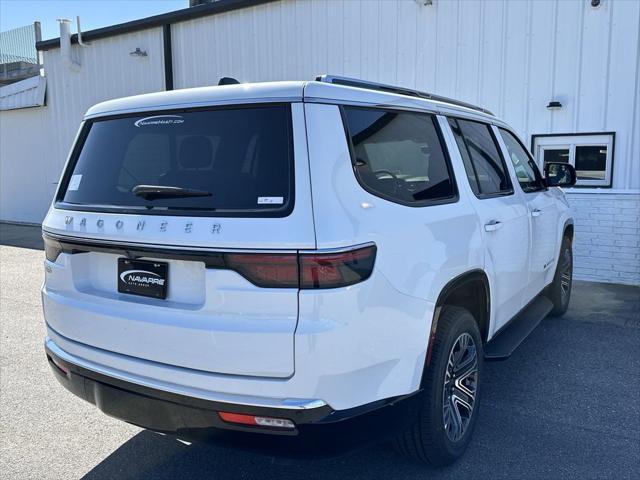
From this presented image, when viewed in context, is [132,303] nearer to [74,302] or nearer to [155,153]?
[74,302]

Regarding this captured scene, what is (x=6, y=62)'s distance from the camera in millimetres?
23156

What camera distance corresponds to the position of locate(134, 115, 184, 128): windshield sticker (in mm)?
2624

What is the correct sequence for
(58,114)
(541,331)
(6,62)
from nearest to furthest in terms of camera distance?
1. (541,331)
2. (58,114)
3. (6,62)

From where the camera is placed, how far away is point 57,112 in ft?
46.4

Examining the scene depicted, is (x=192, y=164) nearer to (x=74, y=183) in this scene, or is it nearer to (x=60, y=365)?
(x=74, y=183)

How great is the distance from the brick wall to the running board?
3.14 meters

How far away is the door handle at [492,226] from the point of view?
132 inches

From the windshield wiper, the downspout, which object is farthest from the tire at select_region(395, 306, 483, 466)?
the downspout

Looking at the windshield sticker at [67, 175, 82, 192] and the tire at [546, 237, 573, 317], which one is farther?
the tire at [546, 237, 573, 317]

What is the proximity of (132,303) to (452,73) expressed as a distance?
7177 millimetres

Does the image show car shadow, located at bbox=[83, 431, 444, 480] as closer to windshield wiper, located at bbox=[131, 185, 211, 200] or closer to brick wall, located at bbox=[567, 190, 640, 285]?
windshield wiper, located at bbox=[131, 185, 211, 200]

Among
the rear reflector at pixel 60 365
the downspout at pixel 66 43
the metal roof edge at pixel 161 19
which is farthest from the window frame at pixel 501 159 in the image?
the downspout at pixel 66 43

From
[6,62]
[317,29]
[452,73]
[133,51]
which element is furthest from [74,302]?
[6,62]

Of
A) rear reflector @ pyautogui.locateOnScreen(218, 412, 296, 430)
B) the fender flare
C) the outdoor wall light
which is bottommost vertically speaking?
rear reflector @ pyautogui.locateOnScreen(218, 412, 296, 430)
